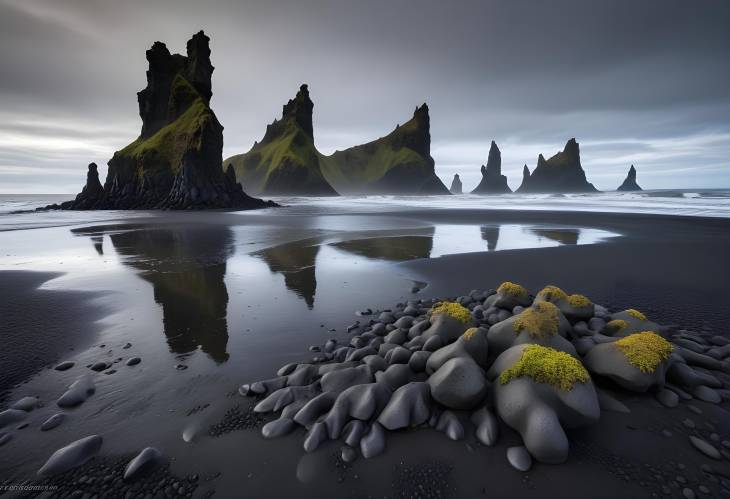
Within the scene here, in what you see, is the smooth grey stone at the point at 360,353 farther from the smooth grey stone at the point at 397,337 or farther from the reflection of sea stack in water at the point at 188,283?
the reflection of sea stack in water at the point at 188,283

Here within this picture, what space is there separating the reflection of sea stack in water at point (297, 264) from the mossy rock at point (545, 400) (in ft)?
17.5

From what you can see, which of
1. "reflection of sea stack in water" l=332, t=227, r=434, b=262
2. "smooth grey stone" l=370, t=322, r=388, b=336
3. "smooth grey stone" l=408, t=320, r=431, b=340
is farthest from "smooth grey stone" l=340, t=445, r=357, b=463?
"reflection of sea stack in water" l=332, t=227, r=434, b=262

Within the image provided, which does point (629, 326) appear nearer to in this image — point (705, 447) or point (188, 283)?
point (705, 447)

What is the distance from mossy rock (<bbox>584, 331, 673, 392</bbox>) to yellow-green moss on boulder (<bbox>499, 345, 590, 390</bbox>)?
36.8 inches

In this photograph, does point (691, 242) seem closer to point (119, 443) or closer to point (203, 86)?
point (119, 443)

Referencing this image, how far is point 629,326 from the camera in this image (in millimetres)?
5859

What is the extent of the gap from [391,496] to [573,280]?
9.81m

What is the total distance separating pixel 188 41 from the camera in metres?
92.3

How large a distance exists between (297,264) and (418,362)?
8.58m

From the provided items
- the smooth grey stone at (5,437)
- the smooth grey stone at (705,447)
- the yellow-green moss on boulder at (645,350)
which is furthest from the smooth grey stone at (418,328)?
the smooth grey stone at (5,437)

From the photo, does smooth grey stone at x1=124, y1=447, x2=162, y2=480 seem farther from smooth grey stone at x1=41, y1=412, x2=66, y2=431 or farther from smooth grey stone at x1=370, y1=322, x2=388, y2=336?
smooth grey stone at x1=370, y1=322, x2=388, y2=336

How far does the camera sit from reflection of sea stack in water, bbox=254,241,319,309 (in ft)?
31.6

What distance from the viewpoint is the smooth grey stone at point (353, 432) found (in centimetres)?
373

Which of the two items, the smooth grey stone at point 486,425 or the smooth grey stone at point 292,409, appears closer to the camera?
the smooth grey stone at point 486,425
